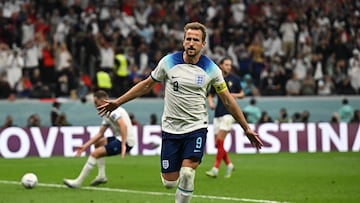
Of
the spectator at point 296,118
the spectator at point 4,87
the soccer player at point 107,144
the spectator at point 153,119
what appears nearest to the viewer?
the soccer player at point 107,144

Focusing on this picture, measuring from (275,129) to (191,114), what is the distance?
16346 mm

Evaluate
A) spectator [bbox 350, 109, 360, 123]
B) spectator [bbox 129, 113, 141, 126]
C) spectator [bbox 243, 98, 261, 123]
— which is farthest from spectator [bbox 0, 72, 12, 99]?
spectator [bbox 350, 109, 360, 123]

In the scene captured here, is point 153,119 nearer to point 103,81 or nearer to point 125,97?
point 103,81

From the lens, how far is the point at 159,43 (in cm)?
3288

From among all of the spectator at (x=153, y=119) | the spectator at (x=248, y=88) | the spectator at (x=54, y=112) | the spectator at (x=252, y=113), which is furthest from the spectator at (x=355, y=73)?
the spectator at (x=54, y=112)

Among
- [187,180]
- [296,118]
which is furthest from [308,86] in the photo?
[187,180]

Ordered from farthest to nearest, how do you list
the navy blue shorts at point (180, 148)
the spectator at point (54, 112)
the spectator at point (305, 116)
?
the spectator at point (305, 116), the spectator at point (54, 112), the navy blue shorts at point (180, 148)

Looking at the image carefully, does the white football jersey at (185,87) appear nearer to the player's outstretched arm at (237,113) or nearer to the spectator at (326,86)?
the player's outstretched arm at (237,113)

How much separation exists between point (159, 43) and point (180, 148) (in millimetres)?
20933

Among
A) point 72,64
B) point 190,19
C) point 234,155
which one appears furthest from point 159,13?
point 234,155

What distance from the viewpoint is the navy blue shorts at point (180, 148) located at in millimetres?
11961

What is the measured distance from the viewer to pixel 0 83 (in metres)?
30.8

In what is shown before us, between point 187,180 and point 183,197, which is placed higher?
point 187,180

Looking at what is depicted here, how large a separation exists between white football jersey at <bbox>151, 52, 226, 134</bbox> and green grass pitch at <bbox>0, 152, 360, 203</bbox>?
127 inches
